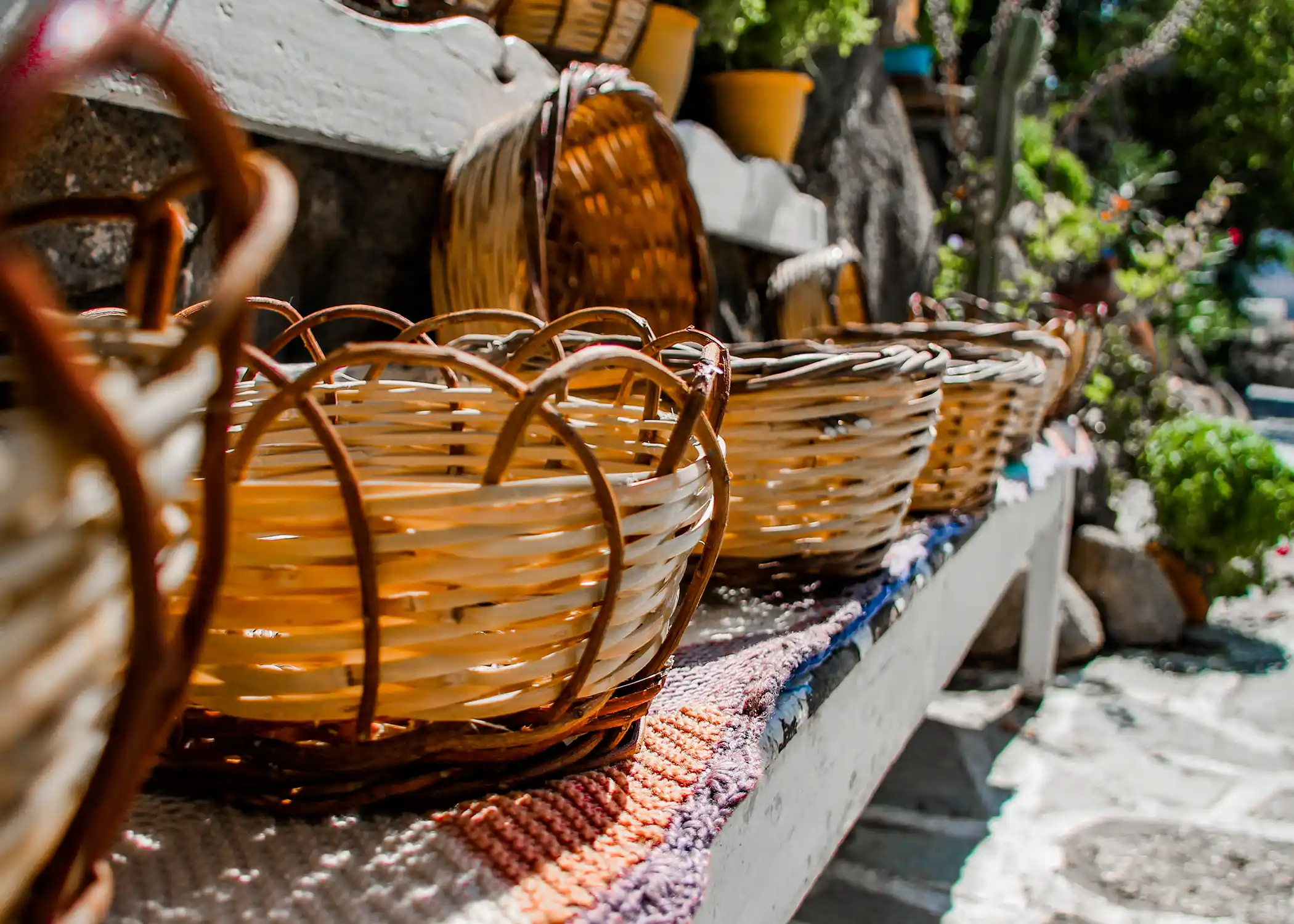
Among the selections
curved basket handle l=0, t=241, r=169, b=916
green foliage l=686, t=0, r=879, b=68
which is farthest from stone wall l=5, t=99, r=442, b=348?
green foliage l=686, t=0, r=879, b=68

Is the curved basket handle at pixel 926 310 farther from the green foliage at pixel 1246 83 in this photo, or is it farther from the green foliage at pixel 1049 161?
A: the green foliage at pixel 1246 83

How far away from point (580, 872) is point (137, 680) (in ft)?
0.61

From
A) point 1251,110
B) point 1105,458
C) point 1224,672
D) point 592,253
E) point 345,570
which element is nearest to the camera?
point 345,570

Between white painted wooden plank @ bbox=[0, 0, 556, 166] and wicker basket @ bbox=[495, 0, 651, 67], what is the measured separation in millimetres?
94

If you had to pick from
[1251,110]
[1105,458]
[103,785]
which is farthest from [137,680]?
[1251,110]

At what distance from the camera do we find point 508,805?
0.37 m

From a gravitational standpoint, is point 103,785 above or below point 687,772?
above

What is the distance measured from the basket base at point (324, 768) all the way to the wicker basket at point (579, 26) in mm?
1141

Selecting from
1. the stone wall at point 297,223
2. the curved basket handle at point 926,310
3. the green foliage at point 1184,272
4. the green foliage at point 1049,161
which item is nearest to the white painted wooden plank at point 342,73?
the stone wall at point 297,223

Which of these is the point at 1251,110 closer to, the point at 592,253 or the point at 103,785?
→ the point at 592,253

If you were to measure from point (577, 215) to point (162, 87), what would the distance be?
1.22 metres

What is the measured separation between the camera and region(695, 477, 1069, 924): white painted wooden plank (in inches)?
18.1

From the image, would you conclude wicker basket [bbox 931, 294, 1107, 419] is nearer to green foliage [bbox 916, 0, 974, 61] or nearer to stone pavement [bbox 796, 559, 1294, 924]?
stone pavement [bbox 796, 559, 1294, 924]

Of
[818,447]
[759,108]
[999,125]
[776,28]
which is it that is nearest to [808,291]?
[759,108]
